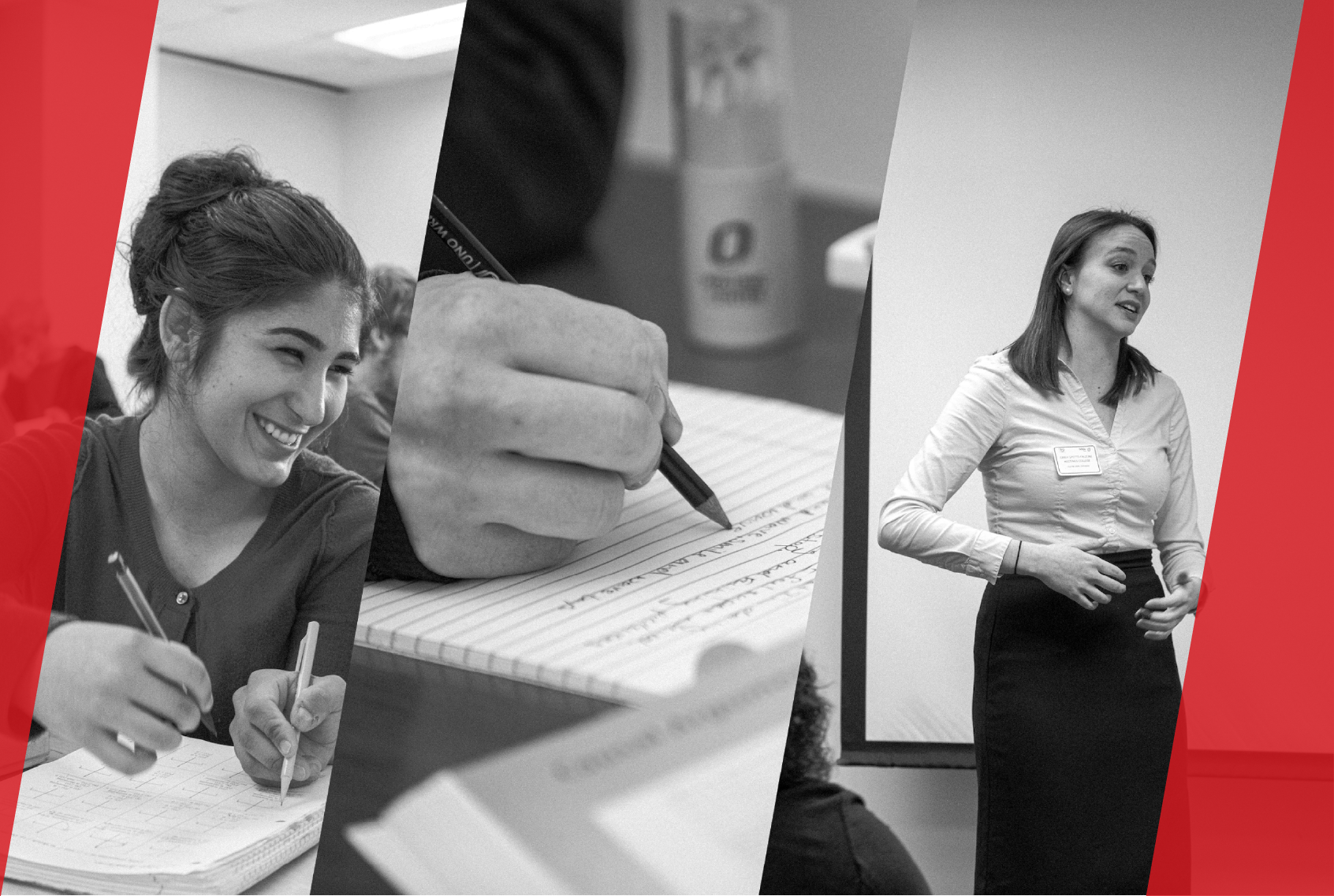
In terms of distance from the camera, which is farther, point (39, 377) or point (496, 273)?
point (39, 377)

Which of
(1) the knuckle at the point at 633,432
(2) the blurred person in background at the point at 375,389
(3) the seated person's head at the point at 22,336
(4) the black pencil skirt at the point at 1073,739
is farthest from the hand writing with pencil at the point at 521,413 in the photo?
(3) the seated person's head at the point at 22,336

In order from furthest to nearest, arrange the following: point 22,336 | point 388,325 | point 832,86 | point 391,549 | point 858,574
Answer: point 858,574 < point 22,336 < point 388,325 < point 391,549 < point 832,86

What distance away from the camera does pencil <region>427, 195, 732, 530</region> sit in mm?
854

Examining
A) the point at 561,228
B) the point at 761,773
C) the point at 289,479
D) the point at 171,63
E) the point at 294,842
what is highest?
the point at 171,63

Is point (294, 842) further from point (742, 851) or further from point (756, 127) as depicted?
point (756, 127)

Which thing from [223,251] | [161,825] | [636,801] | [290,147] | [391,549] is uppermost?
[290,147]

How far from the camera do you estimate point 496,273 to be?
851mm

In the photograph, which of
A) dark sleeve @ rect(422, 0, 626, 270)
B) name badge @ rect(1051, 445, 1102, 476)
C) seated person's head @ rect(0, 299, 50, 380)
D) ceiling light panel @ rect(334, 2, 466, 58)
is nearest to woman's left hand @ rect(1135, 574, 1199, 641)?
name badge @ rect(1051, 445, 1102, 476)

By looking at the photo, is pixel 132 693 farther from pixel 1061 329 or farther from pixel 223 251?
pixel 1061 329

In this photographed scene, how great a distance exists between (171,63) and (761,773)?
819 mm

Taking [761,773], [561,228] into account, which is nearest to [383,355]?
[561,228]

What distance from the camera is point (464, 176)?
853 millimetres

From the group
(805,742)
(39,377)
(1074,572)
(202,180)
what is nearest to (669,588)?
(805,742)

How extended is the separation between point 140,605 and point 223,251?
0.32 meters
